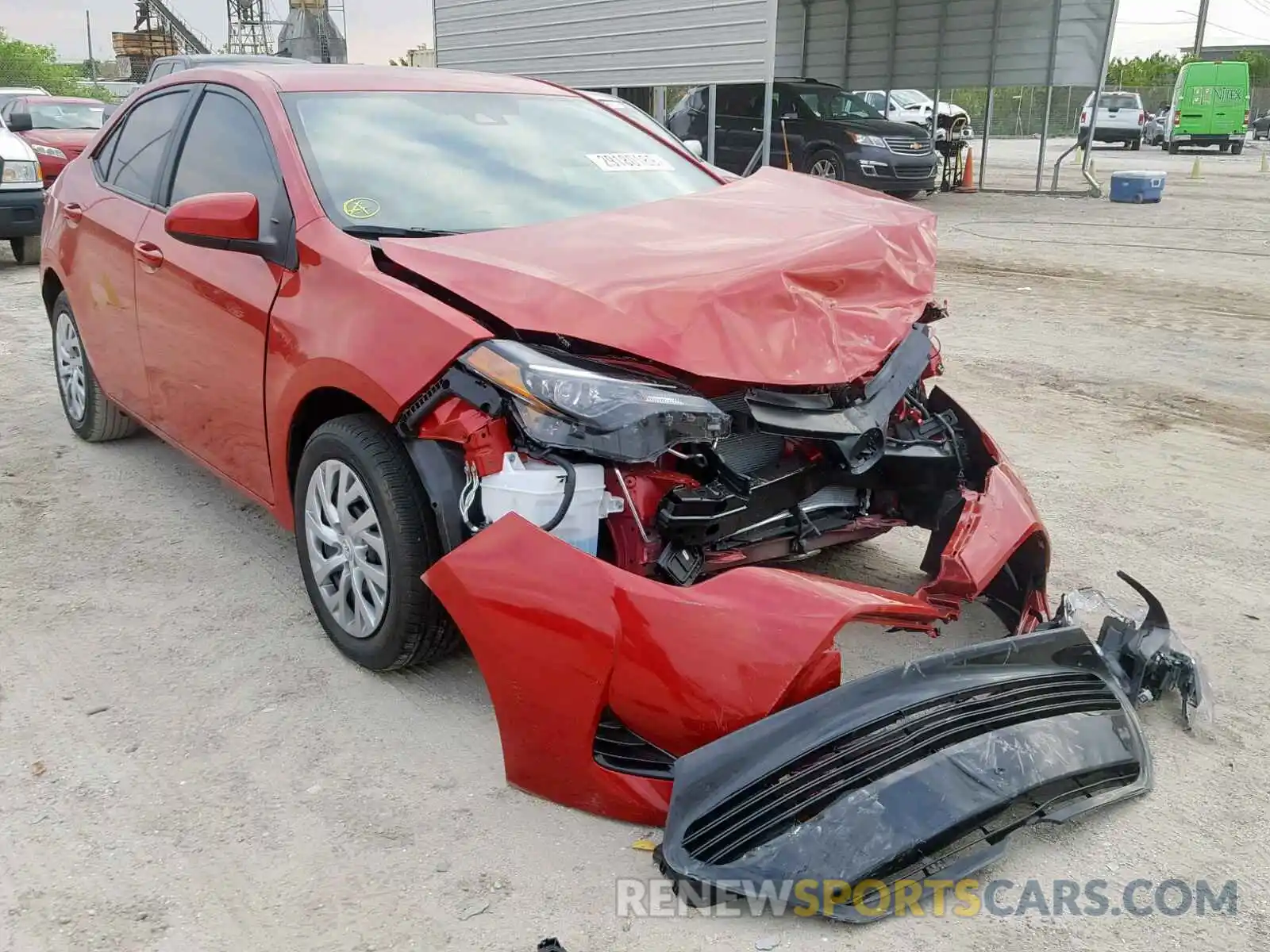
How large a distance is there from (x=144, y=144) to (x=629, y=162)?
2031mm

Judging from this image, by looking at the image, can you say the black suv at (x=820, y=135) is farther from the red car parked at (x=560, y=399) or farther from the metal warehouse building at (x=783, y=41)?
the red car parked at (x=560, y=399)

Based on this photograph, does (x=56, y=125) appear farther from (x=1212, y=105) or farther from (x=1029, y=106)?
(x=1029, y=106)

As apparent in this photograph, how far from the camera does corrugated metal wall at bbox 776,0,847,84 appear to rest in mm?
21641

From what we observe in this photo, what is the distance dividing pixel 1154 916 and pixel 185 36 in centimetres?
6376

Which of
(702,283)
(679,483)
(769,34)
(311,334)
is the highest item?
(769,34)

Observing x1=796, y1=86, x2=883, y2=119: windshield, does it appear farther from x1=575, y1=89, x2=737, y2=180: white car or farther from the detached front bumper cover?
the detached front bumper cover

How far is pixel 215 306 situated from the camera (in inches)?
137

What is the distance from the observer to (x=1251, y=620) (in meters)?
3.42

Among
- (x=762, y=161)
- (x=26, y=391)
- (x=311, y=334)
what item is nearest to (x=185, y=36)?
(x=762, y=161)

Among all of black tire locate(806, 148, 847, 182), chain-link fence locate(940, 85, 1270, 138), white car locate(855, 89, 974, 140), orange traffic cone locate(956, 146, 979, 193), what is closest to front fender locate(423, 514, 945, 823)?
black tire locate(806, 148, 847, 182)

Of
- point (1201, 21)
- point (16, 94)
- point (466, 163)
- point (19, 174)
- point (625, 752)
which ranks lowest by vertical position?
point (625, 752)

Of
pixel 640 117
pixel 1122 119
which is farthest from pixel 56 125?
pixel 1122 119

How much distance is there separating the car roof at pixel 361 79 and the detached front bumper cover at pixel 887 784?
265cm

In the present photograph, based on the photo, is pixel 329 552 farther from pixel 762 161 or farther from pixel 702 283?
pixel 762 161
